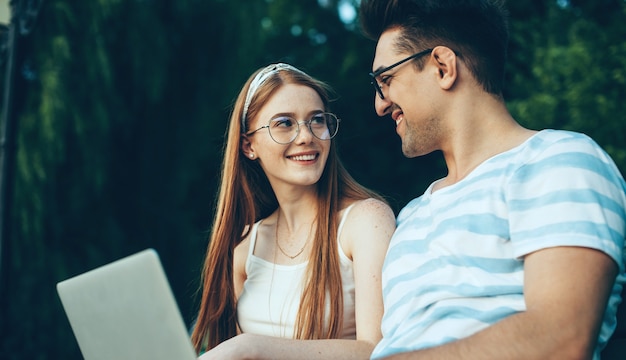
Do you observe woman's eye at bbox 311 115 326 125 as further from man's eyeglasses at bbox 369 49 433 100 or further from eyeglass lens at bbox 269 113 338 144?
man's eyeglasses at bbox 369 49 433 100

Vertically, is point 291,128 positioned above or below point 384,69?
below

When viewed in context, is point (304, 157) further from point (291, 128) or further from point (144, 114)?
point (144, 114)

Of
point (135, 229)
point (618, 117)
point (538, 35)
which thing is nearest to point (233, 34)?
point (135, 229)

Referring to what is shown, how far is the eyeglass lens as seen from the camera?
2.43 metres

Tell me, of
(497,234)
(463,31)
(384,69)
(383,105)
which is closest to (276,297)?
(383,105)

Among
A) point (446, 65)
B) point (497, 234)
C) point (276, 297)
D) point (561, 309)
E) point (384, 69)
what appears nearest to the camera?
point (561, 309)

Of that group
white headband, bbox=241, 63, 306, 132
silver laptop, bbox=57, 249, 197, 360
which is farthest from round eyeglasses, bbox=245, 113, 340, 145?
silver laptop, bbox=57, 249, 197, 360

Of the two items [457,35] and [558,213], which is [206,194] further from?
[558,213]

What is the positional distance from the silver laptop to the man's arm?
67 centimetres

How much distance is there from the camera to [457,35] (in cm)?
197

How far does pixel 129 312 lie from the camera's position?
151 cm

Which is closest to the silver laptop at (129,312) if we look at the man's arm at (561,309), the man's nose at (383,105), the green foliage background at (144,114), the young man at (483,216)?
the young man at (483,216)

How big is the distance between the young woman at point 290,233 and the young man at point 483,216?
8.2 inches

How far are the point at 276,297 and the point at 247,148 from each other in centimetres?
58
